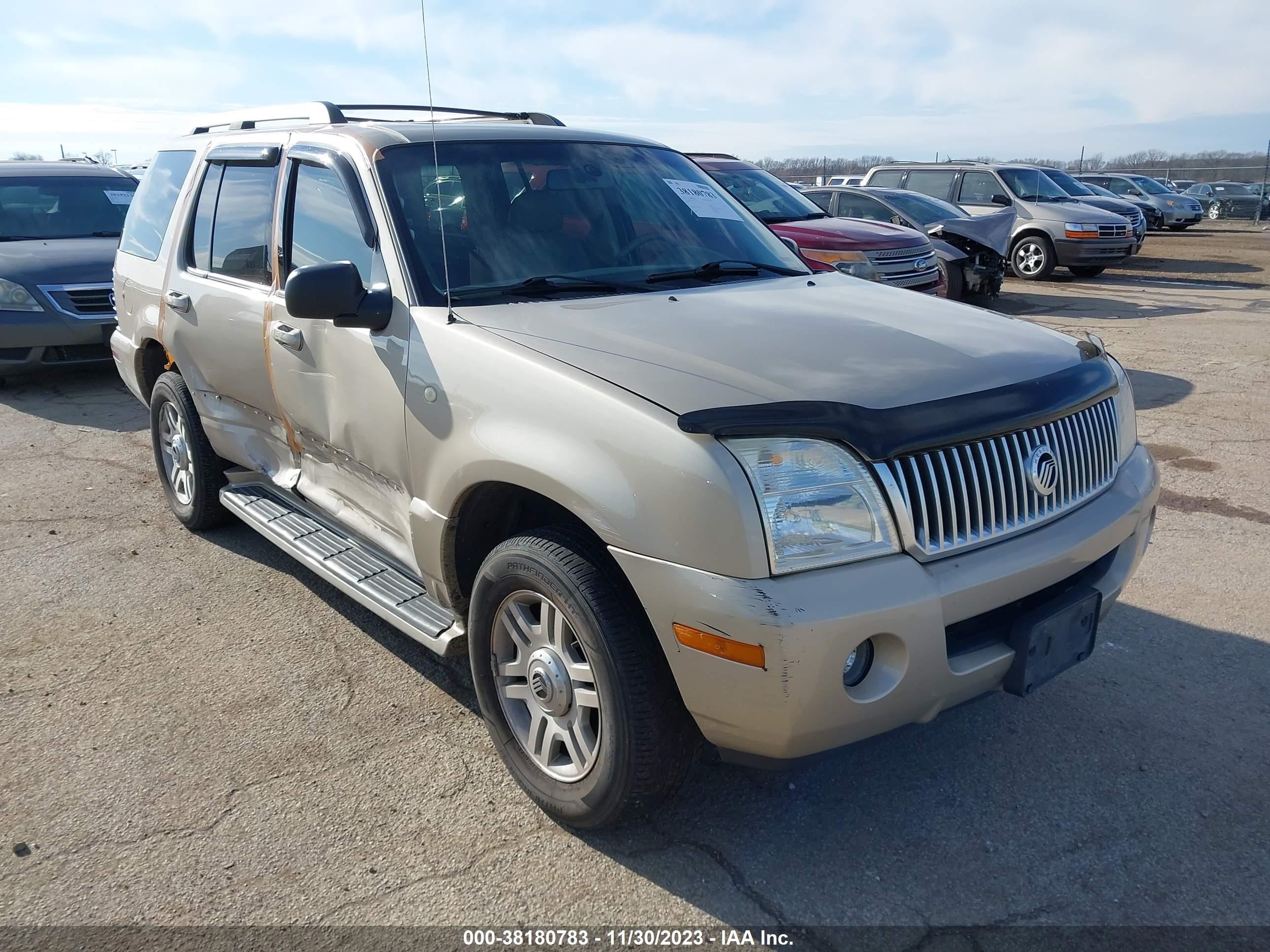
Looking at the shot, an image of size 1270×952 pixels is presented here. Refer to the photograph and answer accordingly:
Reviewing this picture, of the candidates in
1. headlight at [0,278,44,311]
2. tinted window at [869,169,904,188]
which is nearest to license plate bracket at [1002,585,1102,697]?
headlight at [0,278,44,311]

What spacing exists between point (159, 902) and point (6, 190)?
925 centimetres

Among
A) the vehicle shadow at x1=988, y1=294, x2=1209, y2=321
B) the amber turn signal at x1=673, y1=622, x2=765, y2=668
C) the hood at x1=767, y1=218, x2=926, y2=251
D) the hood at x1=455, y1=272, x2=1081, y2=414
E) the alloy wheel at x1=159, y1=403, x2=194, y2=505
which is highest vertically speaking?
the hood at x1=455, y1=272, x2=1081, y2=414

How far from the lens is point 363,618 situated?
424 centimetres

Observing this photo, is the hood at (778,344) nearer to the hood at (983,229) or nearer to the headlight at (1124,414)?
the headlight at (1124,414)

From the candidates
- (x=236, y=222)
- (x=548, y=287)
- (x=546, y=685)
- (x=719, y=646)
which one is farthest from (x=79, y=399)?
(x=719, y=646)

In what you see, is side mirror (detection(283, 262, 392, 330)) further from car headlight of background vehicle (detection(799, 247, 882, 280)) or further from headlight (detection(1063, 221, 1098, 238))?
headlight (detection(1063, 221, 1098, 238))

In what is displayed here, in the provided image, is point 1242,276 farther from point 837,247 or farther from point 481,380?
point 481,380

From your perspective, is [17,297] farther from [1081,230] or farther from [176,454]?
[1081,230]

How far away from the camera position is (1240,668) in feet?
12.0

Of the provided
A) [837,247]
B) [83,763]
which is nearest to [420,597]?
[83,763]

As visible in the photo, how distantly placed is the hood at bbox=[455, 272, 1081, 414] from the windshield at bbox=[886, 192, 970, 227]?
10499 mm

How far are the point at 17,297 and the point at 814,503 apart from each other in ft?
27.4

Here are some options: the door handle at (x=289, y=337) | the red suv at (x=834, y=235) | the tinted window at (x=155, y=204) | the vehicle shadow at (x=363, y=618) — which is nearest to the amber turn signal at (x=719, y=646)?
the vehicle shadow at (x=363, y=618)

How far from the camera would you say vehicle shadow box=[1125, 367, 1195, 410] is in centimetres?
767
